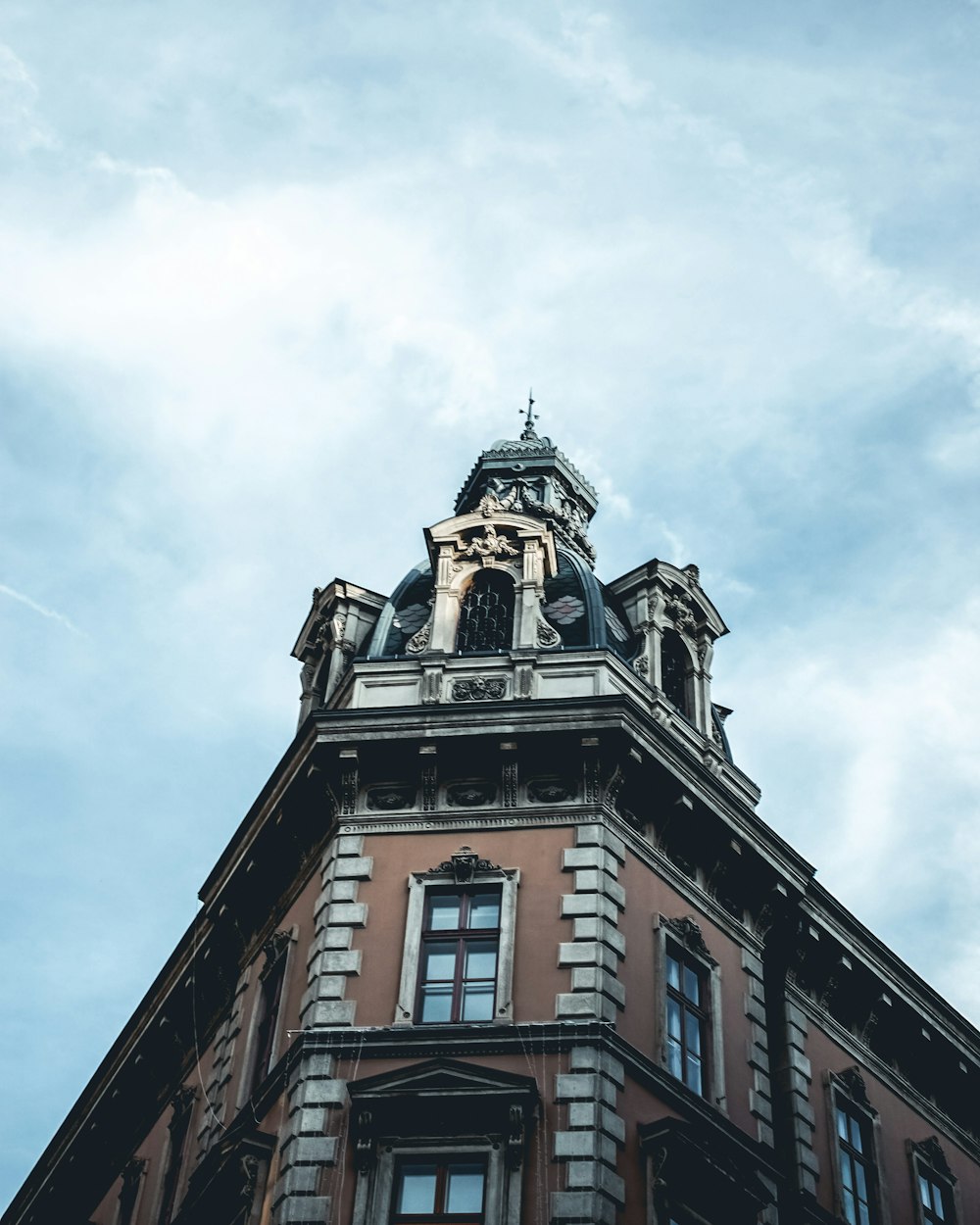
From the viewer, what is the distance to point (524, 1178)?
25.4m

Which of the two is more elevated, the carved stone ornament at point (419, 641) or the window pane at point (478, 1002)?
the carved stone ornament at point (419, 641)

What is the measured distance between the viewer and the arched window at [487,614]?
3427cm

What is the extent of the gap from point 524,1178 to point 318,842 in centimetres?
784

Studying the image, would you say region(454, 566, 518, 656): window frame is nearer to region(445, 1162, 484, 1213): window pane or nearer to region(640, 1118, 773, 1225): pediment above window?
region(640, 1118, 773, 1225): pediment above window

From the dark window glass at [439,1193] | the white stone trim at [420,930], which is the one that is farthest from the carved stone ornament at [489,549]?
the dark window glass at [439,1193]

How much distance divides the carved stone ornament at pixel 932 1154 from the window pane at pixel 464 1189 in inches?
469

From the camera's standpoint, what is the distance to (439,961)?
28.5 meters

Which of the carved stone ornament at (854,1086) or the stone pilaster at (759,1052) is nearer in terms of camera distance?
the stone pilaster at (759,1052)

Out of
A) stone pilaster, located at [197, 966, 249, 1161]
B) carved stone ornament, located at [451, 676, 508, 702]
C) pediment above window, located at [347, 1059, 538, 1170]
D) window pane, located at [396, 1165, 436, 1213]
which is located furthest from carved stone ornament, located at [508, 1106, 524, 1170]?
carved stone ornament, located at [451, 676, 508, 702]

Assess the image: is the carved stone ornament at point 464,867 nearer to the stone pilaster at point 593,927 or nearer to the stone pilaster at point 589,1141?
the stone pilaster at point 593,927

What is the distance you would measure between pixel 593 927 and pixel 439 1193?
4.78 metres

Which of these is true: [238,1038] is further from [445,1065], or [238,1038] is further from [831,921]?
[831,921]

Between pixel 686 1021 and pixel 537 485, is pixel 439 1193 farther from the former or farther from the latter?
pixel 537 485

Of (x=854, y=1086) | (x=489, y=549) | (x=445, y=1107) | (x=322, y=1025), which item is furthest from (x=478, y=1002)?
(x=489, y=549)
